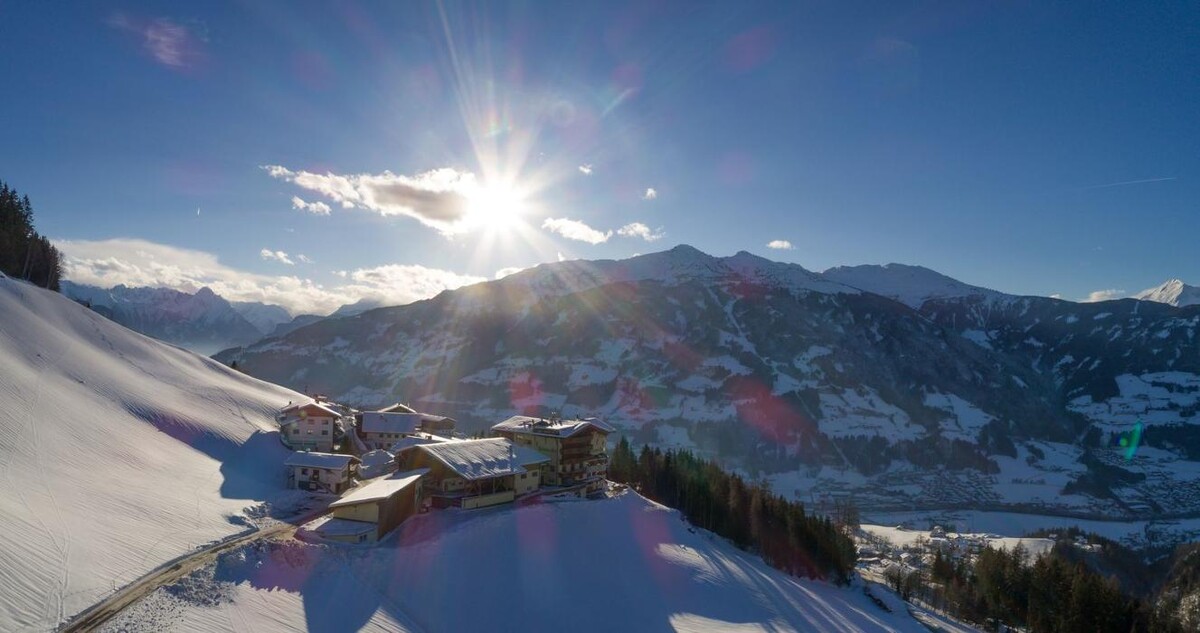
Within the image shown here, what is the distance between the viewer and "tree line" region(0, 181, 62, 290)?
3086 inches

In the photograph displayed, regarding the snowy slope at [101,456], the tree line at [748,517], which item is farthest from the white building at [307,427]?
the tree line at [748,517]

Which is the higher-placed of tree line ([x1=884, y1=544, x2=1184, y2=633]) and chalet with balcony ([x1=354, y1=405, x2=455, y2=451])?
chalet with balcony ([x1=354, y1=405, x2=455, y2=451])

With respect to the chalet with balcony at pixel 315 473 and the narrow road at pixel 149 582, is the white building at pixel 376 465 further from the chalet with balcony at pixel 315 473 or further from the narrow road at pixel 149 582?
the narrow road at pixel 149 582

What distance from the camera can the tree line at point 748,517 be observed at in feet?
203

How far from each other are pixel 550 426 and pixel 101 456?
34141mm

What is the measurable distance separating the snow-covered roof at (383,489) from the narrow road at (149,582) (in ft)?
11.9

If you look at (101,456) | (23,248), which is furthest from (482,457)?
(23,248)

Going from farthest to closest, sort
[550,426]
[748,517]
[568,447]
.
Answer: [748,517]
[550,426]
[568,447]

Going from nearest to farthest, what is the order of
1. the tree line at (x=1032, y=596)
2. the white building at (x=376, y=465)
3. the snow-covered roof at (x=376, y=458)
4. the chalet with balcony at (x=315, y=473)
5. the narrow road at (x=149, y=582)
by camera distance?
the narrow road at (x=149, y=582)
the chalet with balcony at (x=315, y=473)
the tree line at (x=1032, y=596)
the white building at (x=376, y=465)
the snow-covered roof at (x=376, y=458)

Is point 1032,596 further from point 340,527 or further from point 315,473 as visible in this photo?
point 315,473

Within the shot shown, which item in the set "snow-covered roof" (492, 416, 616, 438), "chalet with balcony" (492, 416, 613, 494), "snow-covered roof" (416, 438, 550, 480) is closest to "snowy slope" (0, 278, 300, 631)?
"snow-covered roof" (416, 438, 550, 480)

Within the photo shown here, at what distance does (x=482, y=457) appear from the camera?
47.4 meters

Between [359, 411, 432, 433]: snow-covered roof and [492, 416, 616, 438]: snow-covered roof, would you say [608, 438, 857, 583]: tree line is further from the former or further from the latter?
[359, 411, 432, 433]: snow-covered roof

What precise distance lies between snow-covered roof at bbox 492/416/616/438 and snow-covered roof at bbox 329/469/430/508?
1545 cm
